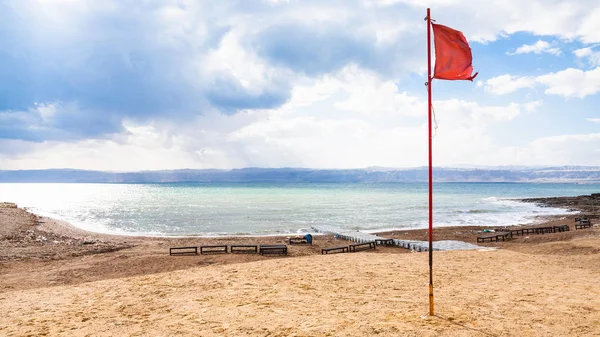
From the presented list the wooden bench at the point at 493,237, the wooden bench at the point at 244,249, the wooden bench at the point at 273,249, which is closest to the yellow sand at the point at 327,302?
the wooden bench at the point at 273,249

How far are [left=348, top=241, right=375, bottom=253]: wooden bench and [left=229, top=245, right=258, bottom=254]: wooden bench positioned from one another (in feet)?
19.3

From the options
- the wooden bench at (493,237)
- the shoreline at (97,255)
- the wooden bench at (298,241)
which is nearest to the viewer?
the shoreline at (97,255)

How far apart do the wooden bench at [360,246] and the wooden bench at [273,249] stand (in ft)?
14.2

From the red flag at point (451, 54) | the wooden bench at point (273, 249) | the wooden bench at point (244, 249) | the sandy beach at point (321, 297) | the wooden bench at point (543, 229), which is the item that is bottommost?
the wooden bench at point (543, 229)

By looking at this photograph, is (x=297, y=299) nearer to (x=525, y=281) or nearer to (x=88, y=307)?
(x=88, y=307)

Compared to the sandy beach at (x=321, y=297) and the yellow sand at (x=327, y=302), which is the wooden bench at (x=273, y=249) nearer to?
the sandy beach at (x=321, y=297)

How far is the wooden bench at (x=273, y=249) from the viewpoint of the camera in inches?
826

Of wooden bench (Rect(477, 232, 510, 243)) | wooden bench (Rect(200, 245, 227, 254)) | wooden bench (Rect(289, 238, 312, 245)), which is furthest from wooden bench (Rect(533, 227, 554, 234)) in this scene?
wooden bench (Rect(200, 245, 227, 254))

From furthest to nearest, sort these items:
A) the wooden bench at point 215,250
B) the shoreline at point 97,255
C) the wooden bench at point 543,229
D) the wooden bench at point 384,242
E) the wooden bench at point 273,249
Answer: the wooden bench at point 543,229, the wooden bench at point 384,242, the wooden bench at point 215,250, the wooden bench at point 273,249, the shoreline at point 97,255

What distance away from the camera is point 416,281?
1212 centimetres

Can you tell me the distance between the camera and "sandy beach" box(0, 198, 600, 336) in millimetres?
7766

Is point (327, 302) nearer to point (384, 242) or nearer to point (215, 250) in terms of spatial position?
point (215, 250)

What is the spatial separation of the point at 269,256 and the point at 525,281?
41.1 ft

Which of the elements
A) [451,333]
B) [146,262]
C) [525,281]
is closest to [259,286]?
[451,333]
